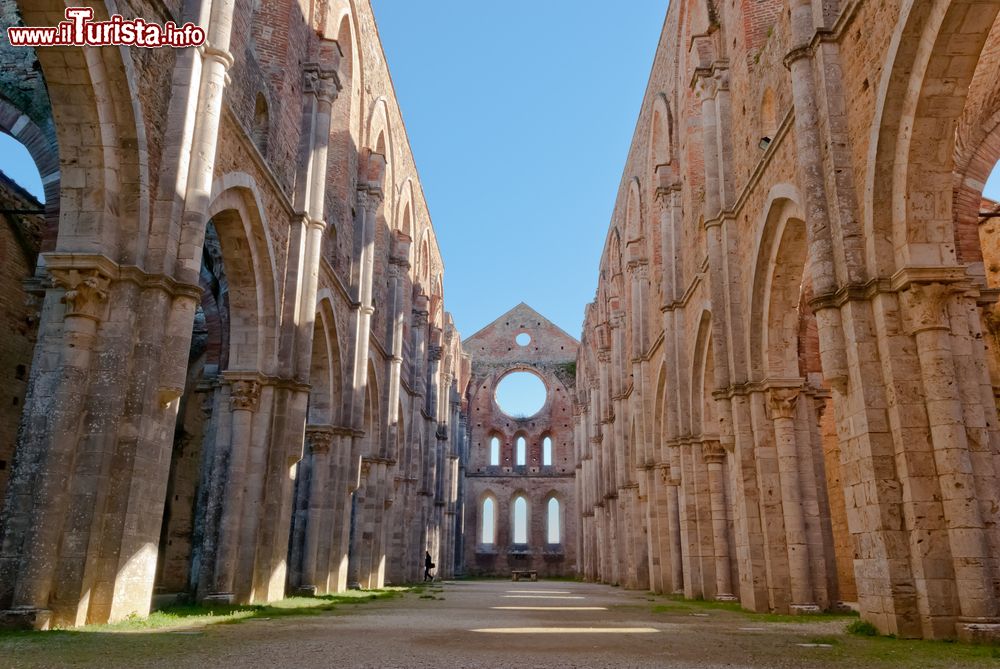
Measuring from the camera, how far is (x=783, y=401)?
1342cm

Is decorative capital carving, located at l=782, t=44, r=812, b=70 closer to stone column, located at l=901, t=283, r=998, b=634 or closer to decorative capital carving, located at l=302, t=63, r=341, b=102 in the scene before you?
stone column, located at l=901, t=283, r=998, b=634

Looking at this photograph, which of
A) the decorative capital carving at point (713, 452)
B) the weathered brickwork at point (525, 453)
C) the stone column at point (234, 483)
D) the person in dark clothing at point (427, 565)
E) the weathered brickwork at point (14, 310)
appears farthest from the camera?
the weathered brickwork at point (525, 453)

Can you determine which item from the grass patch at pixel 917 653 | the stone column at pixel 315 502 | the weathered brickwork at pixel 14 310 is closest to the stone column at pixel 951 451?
the grass patch at pixel 917 653

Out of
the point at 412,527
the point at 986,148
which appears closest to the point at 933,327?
the point at 986,148

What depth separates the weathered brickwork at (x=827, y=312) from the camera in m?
8.14

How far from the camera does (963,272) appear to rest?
27.8 feet

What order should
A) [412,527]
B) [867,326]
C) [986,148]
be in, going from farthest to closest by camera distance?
[412,527], [986,148], [867,326]

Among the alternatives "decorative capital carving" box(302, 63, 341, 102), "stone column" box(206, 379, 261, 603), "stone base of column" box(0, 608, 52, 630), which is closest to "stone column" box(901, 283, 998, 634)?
"stone base of column" box(0, 608, 52, 630)

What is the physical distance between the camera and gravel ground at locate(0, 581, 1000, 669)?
5.93 metres

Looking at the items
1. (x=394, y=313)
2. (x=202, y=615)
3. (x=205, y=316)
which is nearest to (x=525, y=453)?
(x=394, y=313)

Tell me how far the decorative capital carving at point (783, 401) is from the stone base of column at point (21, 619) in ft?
36.4

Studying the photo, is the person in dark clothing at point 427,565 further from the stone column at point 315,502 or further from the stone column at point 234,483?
the stone column at point 234,483

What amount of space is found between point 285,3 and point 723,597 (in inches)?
600

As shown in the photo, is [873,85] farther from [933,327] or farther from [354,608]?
[354,608]
